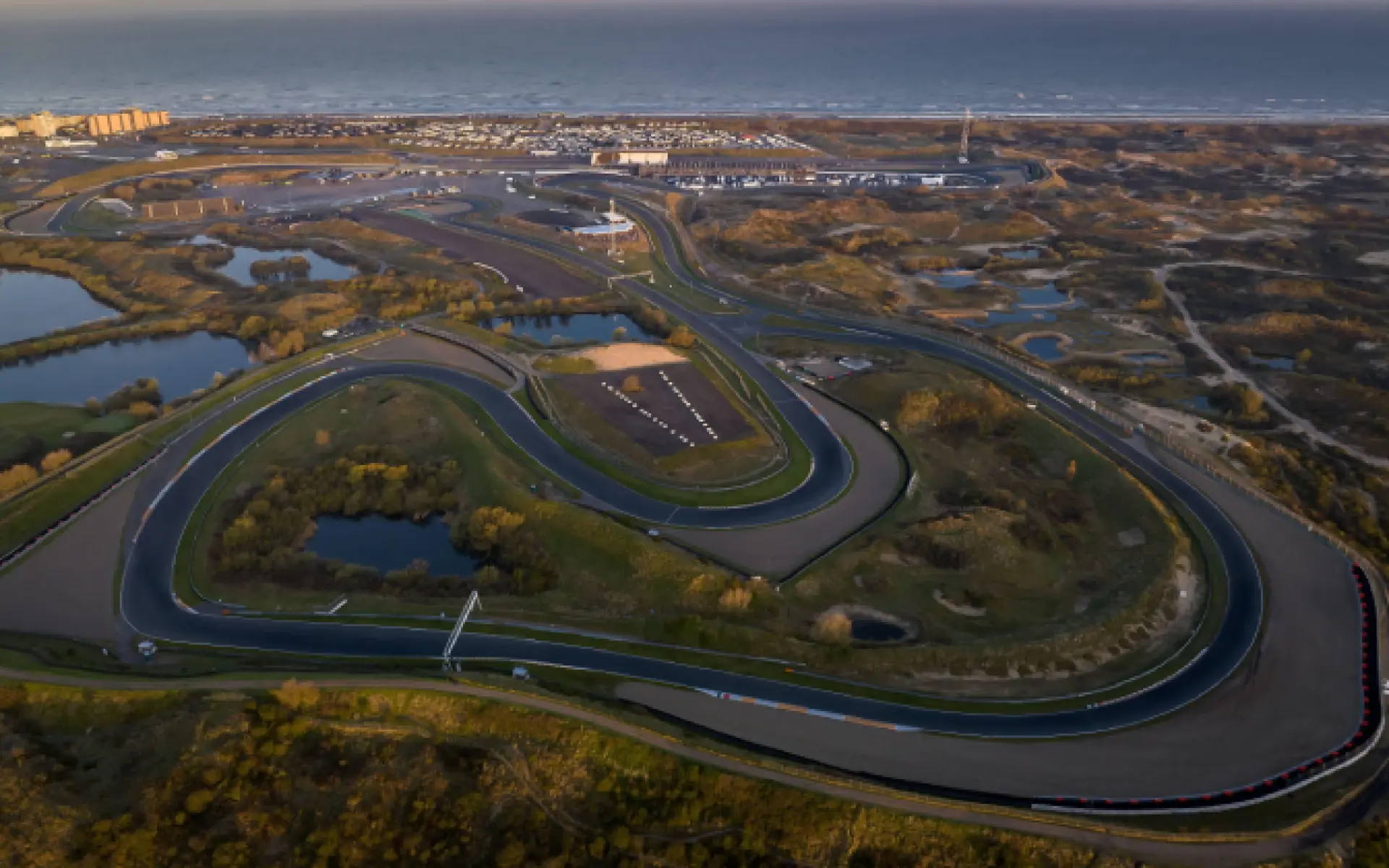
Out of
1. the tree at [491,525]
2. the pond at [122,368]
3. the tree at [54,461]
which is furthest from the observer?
the pond at [122,368]

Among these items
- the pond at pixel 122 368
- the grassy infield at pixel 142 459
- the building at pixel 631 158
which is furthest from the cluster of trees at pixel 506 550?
the building at pixel 631 158

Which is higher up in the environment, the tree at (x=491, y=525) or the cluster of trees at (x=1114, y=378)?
the cluster of trees at (x=1114, y=378)

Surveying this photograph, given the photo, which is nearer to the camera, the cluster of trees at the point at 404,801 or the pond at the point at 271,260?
the cluster of trees at the point at 404,801

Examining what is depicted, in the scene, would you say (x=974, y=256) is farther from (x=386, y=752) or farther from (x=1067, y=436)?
(x=386, y=752)

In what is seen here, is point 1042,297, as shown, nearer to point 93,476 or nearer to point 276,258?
point 93,476

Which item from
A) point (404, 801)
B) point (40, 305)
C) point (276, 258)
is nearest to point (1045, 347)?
point (404, 801)

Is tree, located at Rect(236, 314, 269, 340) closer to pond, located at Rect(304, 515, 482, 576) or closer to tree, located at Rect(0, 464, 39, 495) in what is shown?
tree, located at Rect(0, 464, 39, 495)

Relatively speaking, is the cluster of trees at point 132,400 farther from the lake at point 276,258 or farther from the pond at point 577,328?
the lake at point 276,258
